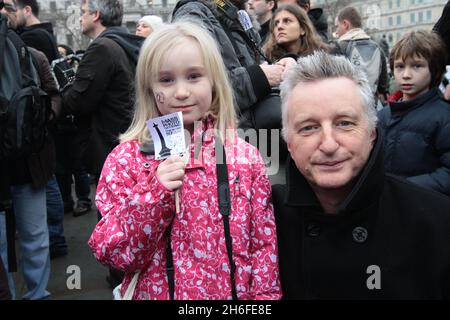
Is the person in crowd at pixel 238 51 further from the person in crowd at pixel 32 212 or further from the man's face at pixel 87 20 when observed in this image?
the man's face at pixel 87 20

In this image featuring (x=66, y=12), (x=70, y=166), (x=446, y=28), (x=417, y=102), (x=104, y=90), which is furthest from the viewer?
(x=66, y=12)

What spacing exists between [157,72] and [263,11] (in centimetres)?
330

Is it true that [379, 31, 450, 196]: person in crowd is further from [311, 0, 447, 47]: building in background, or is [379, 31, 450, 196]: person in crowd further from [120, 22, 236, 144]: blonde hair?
[311, 0, 447, 47]: building in background

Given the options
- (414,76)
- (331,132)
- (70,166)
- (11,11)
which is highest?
(11,11)

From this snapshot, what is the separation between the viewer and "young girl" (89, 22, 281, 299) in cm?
177

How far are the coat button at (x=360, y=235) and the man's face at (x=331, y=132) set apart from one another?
18 centimetres

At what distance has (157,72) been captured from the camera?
1946mm

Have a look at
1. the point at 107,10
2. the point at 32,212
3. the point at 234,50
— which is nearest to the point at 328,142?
the point at 234,50

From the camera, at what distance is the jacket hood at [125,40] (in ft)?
13.7

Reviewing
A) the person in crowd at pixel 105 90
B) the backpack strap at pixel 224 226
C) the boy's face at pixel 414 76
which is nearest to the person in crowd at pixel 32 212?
the person in crowd at pixel 105 90

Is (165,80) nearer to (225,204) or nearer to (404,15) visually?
(225,204)

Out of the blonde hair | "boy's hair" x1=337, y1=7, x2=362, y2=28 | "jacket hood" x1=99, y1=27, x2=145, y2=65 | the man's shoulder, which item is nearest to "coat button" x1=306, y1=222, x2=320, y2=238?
the man's shoulder

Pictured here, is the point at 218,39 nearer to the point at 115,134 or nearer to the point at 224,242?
the point at 224,242

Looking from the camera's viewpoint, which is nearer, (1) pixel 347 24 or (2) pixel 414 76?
(2) pixel 414 76
